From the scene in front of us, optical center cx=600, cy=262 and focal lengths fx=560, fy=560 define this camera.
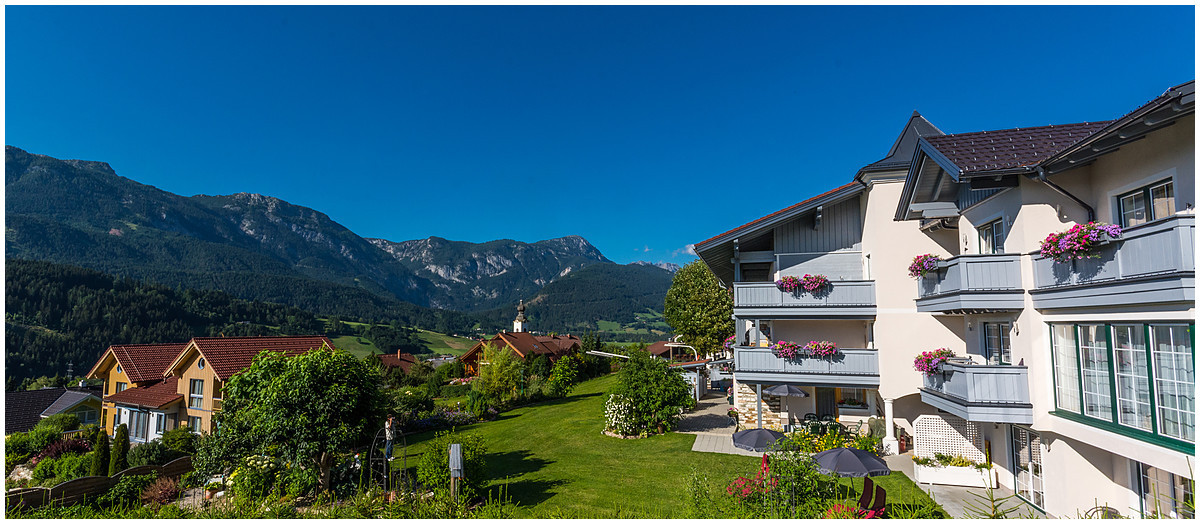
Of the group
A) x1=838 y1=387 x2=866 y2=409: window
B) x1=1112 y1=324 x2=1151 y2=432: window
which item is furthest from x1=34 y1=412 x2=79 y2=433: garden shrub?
x1=1112 y1=324 x2=1151 y2=432: window

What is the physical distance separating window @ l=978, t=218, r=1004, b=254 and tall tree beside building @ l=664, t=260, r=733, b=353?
30.9 m

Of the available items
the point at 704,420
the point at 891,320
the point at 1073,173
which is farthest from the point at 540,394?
the point at 1073,173

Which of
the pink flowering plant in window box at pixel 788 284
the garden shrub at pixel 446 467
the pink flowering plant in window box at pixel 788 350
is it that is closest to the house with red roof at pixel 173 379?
the garden shrub at pixel 446 467

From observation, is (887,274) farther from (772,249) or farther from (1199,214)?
(1199,214)

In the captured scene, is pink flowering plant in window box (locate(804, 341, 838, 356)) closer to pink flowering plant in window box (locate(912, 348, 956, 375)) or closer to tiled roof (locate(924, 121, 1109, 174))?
pink flowering plant in window box (locate(912, 348, 956, 375))

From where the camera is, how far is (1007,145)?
12.4 m

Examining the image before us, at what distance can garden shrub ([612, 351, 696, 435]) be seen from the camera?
2259 centimetres

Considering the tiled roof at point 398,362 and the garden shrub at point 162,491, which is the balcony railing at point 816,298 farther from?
the tiled roof at point 398,362

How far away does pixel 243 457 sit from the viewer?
13.3 meters

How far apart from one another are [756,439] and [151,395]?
105 ft

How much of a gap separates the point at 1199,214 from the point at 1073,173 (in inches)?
141

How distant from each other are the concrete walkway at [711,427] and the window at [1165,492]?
9731 millimetres

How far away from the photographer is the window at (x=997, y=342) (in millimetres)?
13414

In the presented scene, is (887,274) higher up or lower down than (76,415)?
higher up
